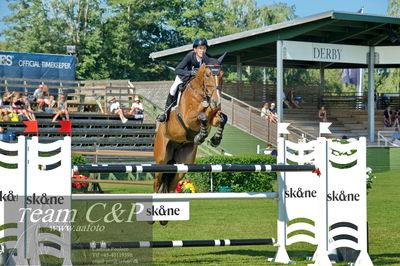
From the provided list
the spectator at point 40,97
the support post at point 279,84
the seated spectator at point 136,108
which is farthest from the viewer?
the seated spectator at point 136,108

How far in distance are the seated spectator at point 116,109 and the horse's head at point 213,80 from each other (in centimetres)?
1679

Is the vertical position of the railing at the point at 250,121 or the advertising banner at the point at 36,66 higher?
the advertising banner at the point at 36,66

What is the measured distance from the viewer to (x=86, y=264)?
698 centimetres

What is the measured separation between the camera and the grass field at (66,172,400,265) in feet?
25.7

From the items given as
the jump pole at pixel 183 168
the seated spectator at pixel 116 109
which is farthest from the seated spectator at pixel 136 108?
the jump pole at pixel 183 168

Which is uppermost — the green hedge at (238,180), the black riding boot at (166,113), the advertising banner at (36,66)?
the advertising banner at (36,66)

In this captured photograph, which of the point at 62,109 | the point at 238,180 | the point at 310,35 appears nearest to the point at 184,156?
the point at 238,180

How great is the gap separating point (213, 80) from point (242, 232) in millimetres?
2472

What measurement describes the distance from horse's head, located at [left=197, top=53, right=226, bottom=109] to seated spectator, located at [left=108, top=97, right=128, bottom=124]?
1679cm

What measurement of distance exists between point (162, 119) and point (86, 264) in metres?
3.19

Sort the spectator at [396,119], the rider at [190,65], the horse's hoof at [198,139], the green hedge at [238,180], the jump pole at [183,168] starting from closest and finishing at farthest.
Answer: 1. the jump pole at [183,168]
2. the horse's hoof at [198,139]
3. the rider at [190,65]
4. the green hedge at [238,180]
5. the spectator at [396,119]

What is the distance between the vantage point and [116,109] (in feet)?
85.8

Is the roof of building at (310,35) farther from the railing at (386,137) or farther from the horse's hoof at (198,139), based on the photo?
the horse's hoof at (198,139)

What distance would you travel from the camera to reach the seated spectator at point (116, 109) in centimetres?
2575
